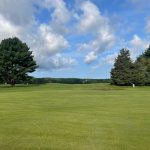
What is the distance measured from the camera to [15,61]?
96875mm

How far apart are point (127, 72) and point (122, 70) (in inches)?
48.7

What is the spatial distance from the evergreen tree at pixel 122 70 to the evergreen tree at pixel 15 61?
1806 centimetres

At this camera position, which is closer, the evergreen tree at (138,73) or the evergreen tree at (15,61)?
the evergreen tree at (138,73)

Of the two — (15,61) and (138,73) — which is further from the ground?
(15,61)

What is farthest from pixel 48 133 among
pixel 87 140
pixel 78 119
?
pixel 78 119

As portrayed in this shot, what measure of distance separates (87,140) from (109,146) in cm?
110

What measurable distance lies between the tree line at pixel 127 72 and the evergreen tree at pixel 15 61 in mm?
18391

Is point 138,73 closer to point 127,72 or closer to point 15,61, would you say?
point 127,72

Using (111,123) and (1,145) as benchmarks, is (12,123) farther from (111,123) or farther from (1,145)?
(1,145)

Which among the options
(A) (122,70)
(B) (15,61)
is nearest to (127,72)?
(A) (122,70)

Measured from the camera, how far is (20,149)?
470 inches

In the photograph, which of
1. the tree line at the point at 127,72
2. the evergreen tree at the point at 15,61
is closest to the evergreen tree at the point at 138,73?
the tree line at the point at 127,72

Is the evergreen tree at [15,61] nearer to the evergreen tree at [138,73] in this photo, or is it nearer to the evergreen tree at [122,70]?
the evergreen tree at [122,70]

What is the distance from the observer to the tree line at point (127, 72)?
95.2 meters
